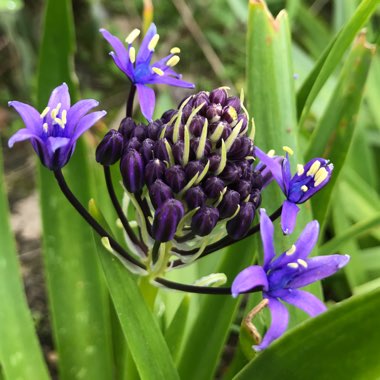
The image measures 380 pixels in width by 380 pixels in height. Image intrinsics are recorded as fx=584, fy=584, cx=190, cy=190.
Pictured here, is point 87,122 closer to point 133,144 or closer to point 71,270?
point 133,144

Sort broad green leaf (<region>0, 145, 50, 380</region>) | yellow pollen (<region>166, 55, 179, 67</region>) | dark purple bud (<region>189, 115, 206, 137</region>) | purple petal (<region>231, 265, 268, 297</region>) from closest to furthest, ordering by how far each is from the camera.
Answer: purple petal (<region>231, 265, 268, 297</region>) < dark purple bud (<region>189, 115, 206, 137</region>) < yellow pollen (<region>166, 55, 179, 67</region>) < broad green leaf (<region>0, 145, 50, 380</region>)

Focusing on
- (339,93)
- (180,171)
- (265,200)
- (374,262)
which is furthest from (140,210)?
(374,262)

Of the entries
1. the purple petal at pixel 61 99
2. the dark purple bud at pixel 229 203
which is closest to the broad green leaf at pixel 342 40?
the dark purple bud at pixel 229 203

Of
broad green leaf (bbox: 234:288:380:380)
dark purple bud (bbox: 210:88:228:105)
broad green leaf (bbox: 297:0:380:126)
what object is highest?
broad green leaf (bbox: 297:0:380:126)

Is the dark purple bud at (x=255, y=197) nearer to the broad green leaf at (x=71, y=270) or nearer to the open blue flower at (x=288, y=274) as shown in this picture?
the open blue flower at (x=288, y=274)

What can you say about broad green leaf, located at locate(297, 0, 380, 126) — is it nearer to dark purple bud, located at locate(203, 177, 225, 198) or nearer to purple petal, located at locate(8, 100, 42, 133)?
dark purple bud, located at locate(203, 177, 225, 198)

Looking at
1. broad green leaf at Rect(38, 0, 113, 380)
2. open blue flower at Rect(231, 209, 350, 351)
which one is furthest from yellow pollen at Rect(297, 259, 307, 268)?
broad green leaf at Rect(38, 0, 113, 380)

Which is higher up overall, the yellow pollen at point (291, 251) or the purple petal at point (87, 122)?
the yellow pollen at point (291, 251)

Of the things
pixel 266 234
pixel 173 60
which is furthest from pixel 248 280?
pixel 173 60

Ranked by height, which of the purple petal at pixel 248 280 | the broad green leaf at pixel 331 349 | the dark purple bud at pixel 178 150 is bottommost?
the broad green leaf at pixel 331 349
